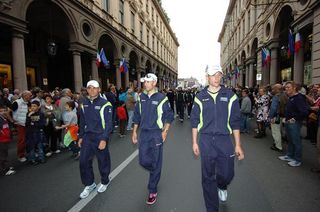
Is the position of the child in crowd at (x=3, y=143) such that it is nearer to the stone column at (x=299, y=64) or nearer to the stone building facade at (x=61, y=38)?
the stone building facade at (x=61, y=38)

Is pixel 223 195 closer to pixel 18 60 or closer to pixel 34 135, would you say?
pixel 34 135

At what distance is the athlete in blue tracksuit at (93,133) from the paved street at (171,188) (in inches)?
16.2

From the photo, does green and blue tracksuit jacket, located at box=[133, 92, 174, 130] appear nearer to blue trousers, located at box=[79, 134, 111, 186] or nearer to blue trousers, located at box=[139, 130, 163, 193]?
blue trousers, located at box=[139, 130, 163, 193]

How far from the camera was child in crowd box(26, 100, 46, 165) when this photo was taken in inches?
226

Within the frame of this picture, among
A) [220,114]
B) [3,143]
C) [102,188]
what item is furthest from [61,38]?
[220,114]

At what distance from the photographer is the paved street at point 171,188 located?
11.3 feet

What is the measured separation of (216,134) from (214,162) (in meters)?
0.40

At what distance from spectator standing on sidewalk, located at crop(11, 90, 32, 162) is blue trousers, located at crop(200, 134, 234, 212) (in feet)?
16.9

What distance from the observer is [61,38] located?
1858cm

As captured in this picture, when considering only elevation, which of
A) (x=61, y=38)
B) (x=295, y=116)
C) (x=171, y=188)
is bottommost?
(x=171, y=188)

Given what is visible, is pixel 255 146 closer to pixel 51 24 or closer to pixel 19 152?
pixel 19 152

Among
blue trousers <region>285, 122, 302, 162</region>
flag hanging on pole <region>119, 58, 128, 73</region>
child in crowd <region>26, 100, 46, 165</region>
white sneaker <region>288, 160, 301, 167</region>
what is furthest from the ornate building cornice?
white sneaker <region>288, 160, 301, 167</region>

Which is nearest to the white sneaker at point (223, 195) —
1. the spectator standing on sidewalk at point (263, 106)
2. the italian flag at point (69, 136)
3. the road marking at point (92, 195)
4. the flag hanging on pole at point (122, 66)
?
the road marking at point (92, 195)

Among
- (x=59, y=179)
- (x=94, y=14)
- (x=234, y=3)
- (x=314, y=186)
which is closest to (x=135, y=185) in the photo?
(x=59, y=179)
